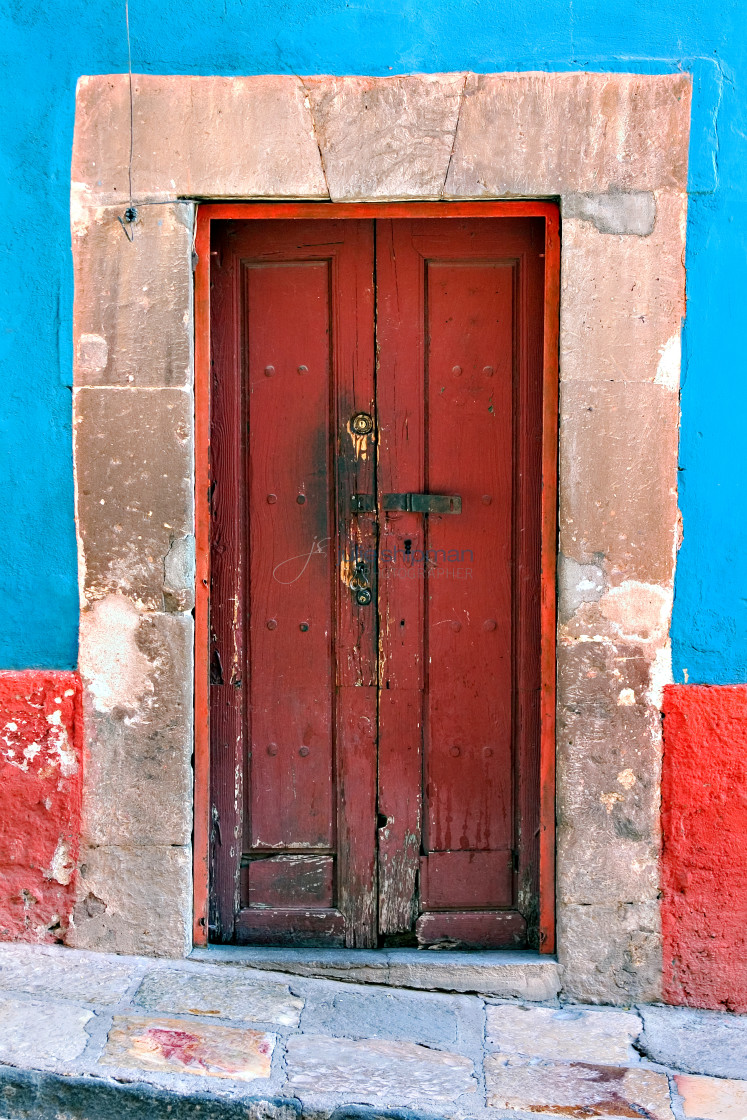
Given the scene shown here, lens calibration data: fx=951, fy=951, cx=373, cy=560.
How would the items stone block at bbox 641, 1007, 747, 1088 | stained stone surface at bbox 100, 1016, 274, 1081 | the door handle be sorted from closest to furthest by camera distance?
stained stone surface at bbox 100, 1016, 274, 1081 < stone block at bbox 641, 1007, 747, 1088 < the door handle

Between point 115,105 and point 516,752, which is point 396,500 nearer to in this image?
point 516,752

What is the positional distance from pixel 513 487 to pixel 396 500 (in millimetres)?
396

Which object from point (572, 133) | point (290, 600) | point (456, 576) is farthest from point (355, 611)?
point (572, 133)

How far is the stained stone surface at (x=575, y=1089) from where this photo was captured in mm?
2461

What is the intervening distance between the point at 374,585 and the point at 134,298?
3.95 feet


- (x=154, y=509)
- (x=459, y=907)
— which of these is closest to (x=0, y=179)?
(x=154, y=509)

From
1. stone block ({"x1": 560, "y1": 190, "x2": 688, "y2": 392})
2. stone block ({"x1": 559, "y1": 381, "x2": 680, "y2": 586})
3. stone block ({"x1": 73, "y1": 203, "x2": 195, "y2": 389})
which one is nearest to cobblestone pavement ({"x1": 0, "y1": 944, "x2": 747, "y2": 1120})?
stone block ({"x1": 559, "y1": 381, "x2": 680, "y2": 586})

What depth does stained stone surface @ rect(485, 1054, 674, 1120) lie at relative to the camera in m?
2.46

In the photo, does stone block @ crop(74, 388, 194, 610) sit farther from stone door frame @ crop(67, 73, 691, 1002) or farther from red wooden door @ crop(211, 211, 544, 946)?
red wooden door @ crop(211, 211, 544, 946)

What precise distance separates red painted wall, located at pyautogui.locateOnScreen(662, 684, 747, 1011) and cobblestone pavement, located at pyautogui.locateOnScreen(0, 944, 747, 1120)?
0.43 ft

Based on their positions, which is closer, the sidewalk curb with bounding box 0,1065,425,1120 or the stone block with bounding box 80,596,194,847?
the sidewalk curb with bounding box 0,1065,425,1120

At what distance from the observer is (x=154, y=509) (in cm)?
304

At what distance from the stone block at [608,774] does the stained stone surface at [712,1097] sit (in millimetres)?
536

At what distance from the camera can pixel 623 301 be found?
2949mm
